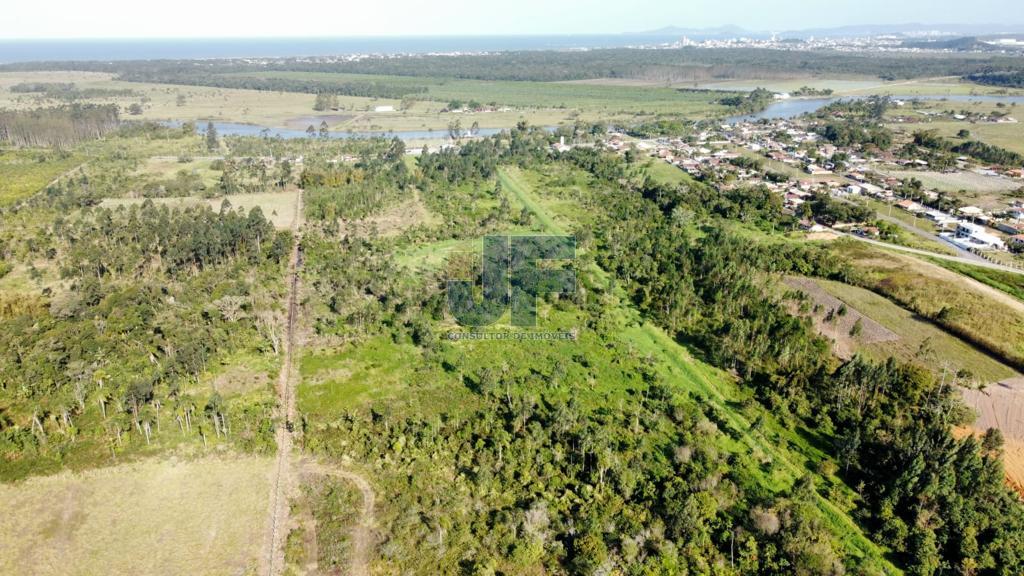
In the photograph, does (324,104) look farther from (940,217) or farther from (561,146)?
(940,217)

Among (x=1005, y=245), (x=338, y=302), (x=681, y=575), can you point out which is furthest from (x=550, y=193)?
(x=681, y=575)

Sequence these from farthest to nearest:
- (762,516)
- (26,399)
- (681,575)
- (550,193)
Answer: (550,193) < (26,399) < (762,516) < (681,575)

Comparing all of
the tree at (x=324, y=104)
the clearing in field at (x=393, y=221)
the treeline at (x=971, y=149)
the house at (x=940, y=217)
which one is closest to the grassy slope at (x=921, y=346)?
the house at (x=940, y=217)

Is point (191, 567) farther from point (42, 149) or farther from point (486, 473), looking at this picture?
point (42, 149)

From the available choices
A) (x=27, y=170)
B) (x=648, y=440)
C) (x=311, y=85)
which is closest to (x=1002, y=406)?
(x=648, y=440)

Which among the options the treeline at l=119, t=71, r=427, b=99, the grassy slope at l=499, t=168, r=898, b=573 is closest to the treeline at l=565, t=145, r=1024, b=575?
the grassy slope at l=499, t=168, r=898, b=573

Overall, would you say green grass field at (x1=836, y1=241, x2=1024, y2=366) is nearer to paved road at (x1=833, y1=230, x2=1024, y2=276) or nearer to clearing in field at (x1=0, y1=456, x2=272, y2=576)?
paved road at (x1=833, y1=230, x2=1024, y2=276)
